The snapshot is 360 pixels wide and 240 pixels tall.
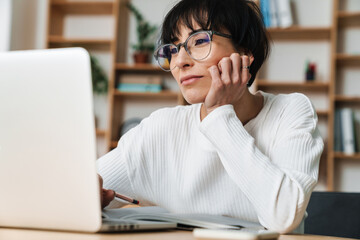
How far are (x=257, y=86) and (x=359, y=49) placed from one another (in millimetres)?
939

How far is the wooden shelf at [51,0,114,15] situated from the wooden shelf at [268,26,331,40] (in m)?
1.57

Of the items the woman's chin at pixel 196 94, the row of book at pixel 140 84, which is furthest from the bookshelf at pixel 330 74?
the woman's chin at pixel 196 94

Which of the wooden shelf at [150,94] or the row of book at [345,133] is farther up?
the wooden shelf at [150,94]

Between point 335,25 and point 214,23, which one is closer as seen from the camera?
point 214,23

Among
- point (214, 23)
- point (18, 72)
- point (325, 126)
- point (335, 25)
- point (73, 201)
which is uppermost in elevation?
point (335, 25)

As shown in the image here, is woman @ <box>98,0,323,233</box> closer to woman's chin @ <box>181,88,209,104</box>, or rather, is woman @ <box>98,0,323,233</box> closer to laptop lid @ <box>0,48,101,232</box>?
woman's chin @ <box>181,88,209,104</box>

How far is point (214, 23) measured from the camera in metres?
1.26

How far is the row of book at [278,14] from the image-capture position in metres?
3.92

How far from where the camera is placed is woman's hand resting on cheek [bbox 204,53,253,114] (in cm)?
111

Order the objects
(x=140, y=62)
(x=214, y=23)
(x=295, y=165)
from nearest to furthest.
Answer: (x=295, y=165) → (x=214, y=23) → (x=140, y=62)

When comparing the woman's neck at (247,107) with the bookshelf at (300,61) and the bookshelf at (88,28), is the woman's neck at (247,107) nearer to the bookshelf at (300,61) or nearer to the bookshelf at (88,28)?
the bookshelf at (300,61)

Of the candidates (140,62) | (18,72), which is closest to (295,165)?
(18,72)

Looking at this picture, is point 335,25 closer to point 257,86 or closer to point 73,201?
point 257,86

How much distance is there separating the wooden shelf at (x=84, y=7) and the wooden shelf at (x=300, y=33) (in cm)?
157
